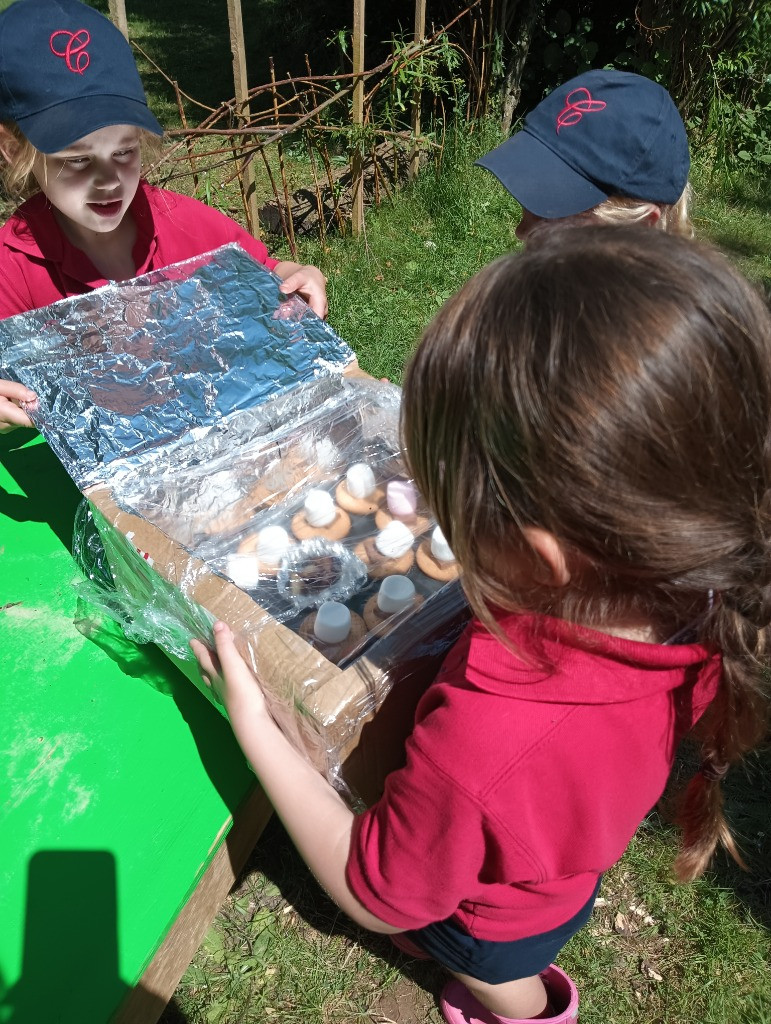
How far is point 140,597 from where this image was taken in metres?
1.23

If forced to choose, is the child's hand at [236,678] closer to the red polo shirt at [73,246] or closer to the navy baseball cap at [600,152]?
the red polo shirt at [73,246]

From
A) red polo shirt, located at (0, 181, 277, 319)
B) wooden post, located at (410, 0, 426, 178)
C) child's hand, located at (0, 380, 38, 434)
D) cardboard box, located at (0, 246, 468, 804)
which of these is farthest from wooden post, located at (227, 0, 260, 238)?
child's hand, located at (0, 380, 38, 434)

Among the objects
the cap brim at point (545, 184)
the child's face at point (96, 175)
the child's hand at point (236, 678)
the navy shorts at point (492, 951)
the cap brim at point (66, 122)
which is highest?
the cap brim at point (66, 122)

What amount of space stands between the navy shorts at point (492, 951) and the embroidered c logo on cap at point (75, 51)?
1591 mm

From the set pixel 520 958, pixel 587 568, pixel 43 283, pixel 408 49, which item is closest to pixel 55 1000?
pixel 520 958

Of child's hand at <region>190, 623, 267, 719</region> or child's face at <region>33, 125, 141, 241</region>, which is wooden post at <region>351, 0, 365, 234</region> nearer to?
child's face at <region>33, 125, 141, 241</region>

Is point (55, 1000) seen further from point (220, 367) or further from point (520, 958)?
point (220, 367)

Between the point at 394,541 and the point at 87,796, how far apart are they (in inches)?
27.1

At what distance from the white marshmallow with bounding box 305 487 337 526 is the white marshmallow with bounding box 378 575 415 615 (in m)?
0.20

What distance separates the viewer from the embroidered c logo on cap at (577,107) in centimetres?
158

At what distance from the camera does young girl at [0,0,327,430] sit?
1.30 metres

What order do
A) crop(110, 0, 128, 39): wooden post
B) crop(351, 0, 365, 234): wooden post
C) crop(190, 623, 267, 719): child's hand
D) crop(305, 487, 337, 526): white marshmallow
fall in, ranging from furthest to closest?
crop(351, 0, 365, 234): wooden post < crop(110, 0, 128, 39): wooden post < crop(305, 487, 337, 526): white marshmallow < crop(190, 623, 267, 719): child's hand

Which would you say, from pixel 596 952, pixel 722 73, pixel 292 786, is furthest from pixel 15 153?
pixel 722 73

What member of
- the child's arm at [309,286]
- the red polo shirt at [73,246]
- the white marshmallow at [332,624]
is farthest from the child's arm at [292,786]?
the red polo shirt at [73,246]
